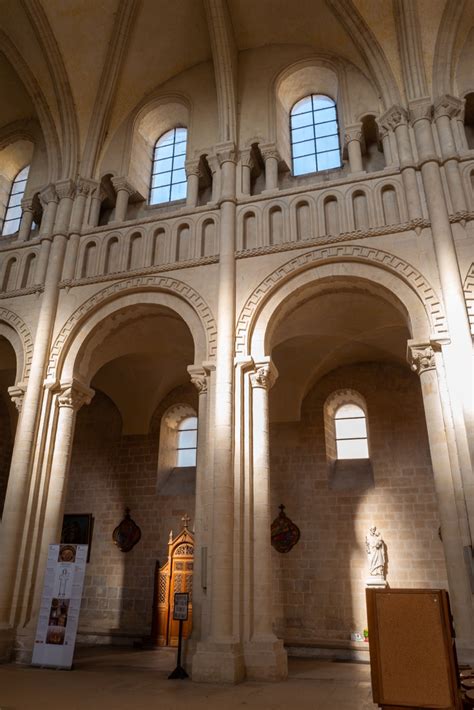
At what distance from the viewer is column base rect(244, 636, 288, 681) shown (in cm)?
753

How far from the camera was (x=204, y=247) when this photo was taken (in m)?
11.0

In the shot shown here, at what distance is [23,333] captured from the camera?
37.4 feet

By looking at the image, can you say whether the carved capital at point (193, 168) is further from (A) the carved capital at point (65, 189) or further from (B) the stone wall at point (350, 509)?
(B) the stone wall at point (350, 509)

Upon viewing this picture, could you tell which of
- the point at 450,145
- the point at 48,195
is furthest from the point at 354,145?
the point at 48,195

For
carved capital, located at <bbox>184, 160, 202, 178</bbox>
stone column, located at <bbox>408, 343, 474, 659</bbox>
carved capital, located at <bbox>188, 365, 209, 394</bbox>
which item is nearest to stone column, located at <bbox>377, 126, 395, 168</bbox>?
carved capital, located at <bbox>184, 160, 202, 178</bbox>

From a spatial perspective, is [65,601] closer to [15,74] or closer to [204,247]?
[204,247]

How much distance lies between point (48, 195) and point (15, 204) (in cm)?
279

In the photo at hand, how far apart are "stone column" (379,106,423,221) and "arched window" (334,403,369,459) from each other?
19.0ft

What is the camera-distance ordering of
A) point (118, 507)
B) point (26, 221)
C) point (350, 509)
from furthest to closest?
point (118, 507) < point (26, 221) < point (350, 509)

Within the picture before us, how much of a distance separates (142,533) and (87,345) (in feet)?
18.1

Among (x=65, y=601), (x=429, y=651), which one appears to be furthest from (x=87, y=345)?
(x=429, y=651)

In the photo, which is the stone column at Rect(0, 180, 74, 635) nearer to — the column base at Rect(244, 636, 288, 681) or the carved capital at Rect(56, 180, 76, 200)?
the carved capital at Rect(56, 180, 76, 200)

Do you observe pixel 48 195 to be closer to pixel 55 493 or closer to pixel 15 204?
pixel 15 204

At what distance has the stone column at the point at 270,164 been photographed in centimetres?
1130
